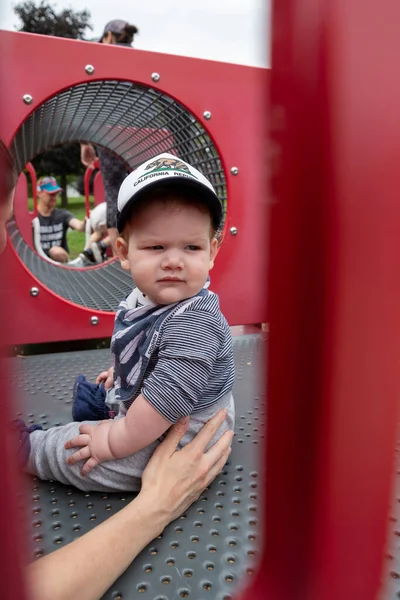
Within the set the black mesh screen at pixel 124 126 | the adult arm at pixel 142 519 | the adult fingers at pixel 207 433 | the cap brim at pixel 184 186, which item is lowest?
the adult arm at pixel 142 519

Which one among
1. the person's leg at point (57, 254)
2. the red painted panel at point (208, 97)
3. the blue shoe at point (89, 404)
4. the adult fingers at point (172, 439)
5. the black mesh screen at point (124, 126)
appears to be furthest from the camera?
the person's leg at point (57, 254)

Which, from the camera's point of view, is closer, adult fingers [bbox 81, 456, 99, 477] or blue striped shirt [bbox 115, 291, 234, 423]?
blue striped shirt [bbox 115, 291, 234, 423]

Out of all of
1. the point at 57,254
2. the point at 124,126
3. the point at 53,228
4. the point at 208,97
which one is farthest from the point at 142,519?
the point at 53,228

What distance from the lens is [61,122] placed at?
2.25 metres

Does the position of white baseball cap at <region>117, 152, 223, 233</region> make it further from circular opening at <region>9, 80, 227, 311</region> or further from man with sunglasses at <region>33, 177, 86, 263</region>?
man with sunglasses at <region>33, 177, 86, 263</region>

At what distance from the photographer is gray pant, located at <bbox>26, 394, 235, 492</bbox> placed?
90 centimetres

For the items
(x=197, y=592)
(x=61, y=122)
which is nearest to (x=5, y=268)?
(x=197, y=592)

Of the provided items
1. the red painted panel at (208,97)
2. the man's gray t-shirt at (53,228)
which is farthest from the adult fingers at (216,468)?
the man's gray t-shirt at (53,228)

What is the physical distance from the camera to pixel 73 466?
0.93 m

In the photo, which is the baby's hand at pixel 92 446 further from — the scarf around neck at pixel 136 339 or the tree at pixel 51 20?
the tree at pixel 51 20

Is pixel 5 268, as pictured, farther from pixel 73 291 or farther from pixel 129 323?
pixel 73 291

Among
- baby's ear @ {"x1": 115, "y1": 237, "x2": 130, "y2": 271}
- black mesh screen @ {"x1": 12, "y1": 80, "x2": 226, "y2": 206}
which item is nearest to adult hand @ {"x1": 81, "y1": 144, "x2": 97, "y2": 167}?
black mesh screen @ {"x1": 12, "y1": 80, "x2": 226, "y2": 206}

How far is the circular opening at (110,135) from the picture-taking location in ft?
6.25

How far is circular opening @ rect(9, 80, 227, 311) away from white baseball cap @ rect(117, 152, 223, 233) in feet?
3.30
